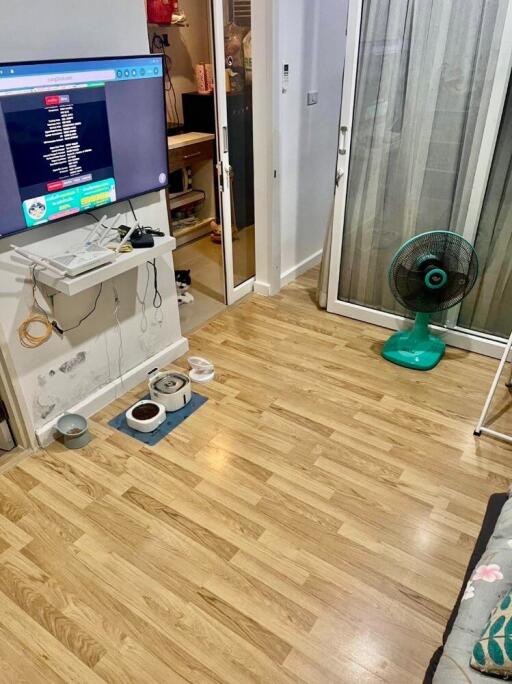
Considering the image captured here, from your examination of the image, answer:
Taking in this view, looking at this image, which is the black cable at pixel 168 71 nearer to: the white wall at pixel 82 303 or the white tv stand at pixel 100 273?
the white wall at pixel 82 303

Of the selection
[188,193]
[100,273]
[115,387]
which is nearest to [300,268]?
[188,193]

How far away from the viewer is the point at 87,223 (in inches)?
90.8

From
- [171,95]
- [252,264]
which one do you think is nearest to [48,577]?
[252,264]

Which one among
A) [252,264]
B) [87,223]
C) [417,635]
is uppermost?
[87,223]

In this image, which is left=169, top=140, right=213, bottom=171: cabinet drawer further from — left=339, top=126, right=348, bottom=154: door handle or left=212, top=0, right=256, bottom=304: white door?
left=339, top=126, right=348, bottom=154: door handle

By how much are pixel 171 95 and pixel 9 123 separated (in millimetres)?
2922

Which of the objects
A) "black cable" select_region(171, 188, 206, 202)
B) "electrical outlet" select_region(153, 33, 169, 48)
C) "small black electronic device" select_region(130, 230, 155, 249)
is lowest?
"black cable" select_region(171, 188, 206, 202)

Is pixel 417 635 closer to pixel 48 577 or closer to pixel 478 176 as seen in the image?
pixel 48 577

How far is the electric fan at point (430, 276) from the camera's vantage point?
9.13 ft

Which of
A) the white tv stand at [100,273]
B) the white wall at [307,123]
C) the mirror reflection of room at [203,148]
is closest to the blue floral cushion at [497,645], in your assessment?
the white tv stand at [100,273]

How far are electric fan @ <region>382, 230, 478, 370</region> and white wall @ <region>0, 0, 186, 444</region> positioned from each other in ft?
4.35

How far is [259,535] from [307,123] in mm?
2880

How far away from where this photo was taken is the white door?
2984 millimetres

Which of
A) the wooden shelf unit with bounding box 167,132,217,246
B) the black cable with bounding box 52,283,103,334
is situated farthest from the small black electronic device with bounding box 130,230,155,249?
the wooden shelf unit with bounding box 167,132,217,246
